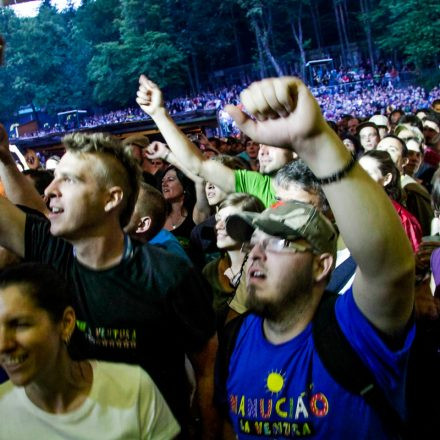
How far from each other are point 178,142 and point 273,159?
26.1 inches

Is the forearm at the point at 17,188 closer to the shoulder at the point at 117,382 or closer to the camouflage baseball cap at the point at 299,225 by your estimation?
the shoulder at the point at 117,382

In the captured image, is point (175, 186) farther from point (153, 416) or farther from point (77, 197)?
point (153, 416)

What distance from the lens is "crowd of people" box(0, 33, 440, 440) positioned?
1.33m

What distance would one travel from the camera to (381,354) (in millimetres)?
1496

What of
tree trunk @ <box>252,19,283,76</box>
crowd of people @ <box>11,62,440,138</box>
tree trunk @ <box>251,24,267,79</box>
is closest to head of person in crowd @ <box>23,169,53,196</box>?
crowd of people @ <box>11,62,440,138</box>

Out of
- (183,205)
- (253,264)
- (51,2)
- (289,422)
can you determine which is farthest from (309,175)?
(51,2)

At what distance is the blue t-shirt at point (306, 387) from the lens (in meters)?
1.51

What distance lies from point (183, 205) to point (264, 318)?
3.11m

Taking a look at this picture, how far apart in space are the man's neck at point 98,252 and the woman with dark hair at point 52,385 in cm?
38

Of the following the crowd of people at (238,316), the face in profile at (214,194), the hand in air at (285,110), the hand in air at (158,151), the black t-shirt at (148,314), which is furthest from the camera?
the hand in air at (158,151)

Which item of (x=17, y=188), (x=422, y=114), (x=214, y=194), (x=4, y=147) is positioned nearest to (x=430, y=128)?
(x=422, y=114)

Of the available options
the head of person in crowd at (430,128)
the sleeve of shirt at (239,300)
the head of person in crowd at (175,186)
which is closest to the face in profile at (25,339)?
the sleeve of shirt at (239,300)

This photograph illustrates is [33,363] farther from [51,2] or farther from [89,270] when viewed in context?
[51,2]

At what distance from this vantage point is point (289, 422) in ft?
5.50
